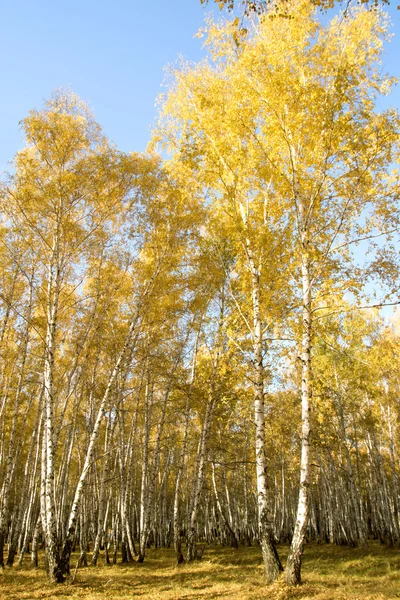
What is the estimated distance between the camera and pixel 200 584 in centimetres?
990

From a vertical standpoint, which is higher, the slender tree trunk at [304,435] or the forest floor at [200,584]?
the slender tree trunk at [304,435]

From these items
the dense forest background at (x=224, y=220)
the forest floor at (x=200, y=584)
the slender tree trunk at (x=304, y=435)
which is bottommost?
the forest floor at (x=200, y=584)

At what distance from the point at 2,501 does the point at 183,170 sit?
1233 cm

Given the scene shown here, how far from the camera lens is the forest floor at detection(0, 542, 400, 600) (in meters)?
7.39

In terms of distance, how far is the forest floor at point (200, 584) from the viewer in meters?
7.39

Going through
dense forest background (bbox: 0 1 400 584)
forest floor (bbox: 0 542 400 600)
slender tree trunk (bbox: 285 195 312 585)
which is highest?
dense forest background (bbox: 0 1 400 584)

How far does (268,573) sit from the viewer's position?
8.30m

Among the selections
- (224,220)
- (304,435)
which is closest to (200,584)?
(304,435)

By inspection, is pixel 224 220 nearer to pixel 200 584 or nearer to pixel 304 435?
pixel 304 435

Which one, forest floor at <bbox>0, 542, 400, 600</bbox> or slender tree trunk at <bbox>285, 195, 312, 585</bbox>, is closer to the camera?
forest floor at <bbox>0, 542, 400, 600</bbox>

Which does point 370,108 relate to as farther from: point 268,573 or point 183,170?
point 268,573

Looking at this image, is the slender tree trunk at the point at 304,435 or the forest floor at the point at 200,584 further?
the slender tree trunk at the point at 304,435

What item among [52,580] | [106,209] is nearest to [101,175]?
[106,209]

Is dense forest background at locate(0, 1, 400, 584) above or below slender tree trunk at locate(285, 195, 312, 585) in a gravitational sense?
above
